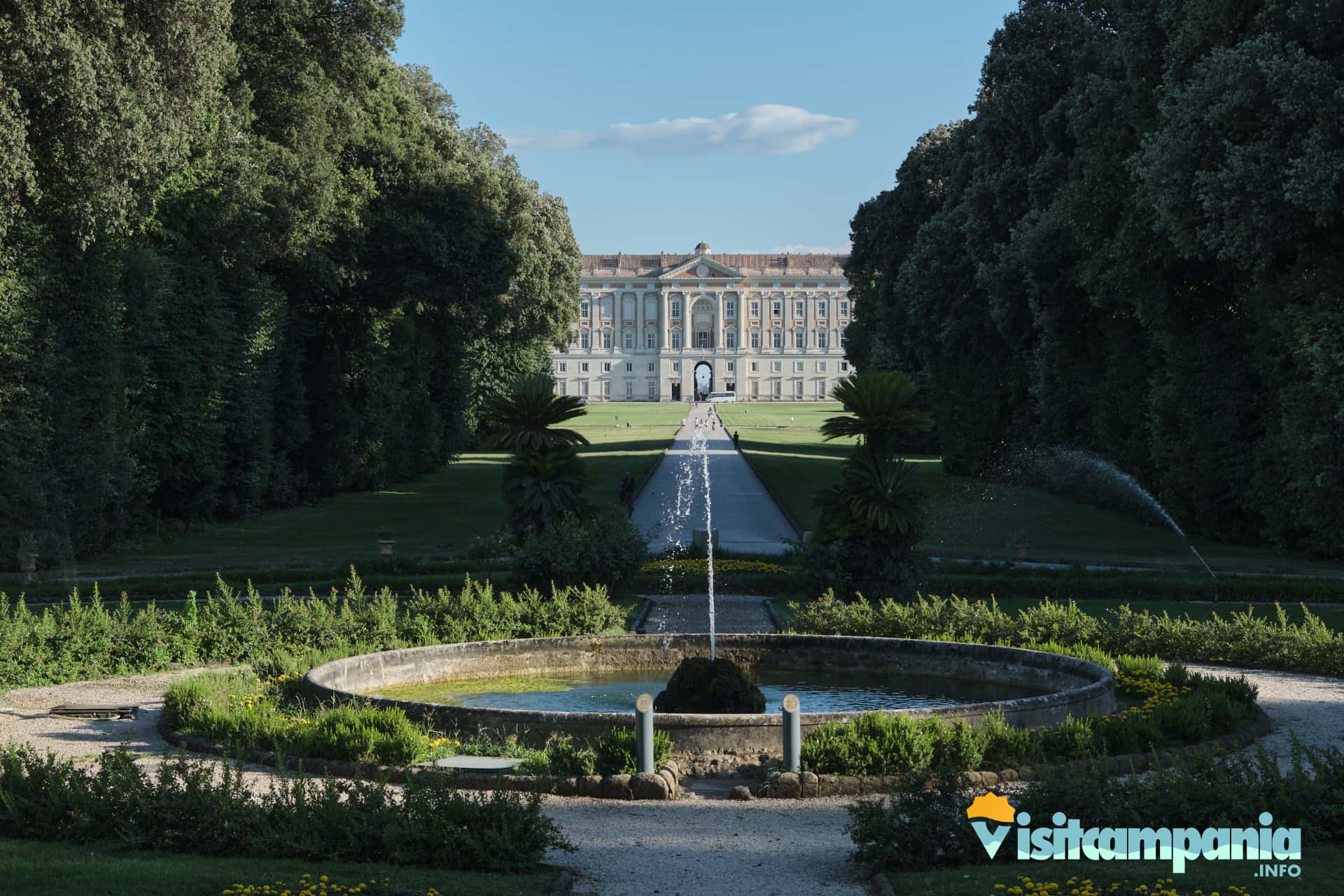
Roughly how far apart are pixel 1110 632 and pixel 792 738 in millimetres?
5841

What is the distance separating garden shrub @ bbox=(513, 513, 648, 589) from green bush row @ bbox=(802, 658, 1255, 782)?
300 inches

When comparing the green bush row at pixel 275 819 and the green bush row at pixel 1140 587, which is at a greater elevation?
the green bush row at pixel 275 819

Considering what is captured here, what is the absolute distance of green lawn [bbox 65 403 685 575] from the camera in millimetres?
20859

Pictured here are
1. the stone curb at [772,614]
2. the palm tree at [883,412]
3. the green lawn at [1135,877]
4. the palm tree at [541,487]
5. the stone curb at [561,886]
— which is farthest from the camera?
the palm tree at [541,487]

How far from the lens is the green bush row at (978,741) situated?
8.22 meters

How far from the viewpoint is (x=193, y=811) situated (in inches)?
262

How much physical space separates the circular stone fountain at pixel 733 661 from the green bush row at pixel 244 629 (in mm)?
772

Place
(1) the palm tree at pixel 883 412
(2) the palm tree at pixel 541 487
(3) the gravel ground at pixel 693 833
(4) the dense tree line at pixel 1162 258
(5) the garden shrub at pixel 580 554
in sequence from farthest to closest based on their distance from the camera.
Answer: (4) the dense tree line at pixel 1162 258
(2) the palm tree at pixel 541 487
(5) the garden shrub at pixel 580 554
(1) the palm tree at pixel 883 412
(3) the gravel ground at pixel 693 833

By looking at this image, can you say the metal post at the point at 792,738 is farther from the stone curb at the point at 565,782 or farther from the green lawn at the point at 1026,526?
the green lawn at the point at 1026,526

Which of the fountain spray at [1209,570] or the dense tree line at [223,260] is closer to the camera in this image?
the fountain spray at [1209,570]

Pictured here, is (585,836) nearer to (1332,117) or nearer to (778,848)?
(778,848)

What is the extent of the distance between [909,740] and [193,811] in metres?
3.95

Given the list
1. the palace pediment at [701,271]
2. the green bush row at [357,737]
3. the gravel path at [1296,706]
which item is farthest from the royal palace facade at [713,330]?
the green bush row at [357,737]

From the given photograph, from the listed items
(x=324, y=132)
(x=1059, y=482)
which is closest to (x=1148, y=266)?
(x=1059, y=482)
